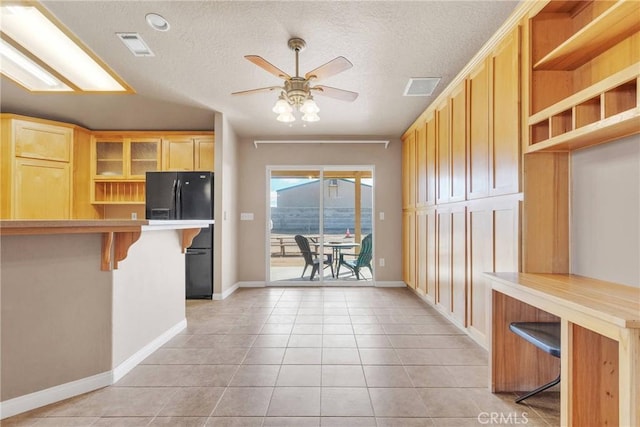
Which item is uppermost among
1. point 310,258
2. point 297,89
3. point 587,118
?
point 297,89

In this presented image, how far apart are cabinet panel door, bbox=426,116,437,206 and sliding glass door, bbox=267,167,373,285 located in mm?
1442

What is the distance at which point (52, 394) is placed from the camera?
179cm

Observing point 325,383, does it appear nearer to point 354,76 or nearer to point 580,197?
point 580,197

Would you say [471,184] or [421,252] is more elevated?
[471,184]

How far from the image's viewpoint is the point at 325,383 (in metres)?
2.00

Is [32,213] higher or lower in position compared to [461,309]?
higher

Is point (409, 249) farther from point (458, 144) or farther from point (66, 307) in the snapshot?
point (66, 307)

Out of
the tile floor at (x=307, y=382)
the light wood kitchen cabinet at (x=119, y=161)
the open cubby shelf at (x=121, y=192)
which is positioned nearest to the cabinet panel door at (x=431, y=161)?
the tile floor at (x=307, y=382)

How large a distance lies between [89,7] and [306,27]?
1.41 m

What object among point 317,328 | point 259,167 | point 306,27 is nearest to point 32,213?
point 259,167

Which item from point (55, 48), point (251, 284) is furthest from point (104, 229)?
point (251, 284)

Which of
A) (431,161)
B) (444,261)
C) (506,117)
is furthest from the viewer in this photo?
(431,161)

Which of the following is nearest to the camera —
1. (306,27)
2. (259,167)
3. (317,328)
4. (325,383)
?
(325,383)

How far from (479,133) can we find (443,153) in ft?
2.49
